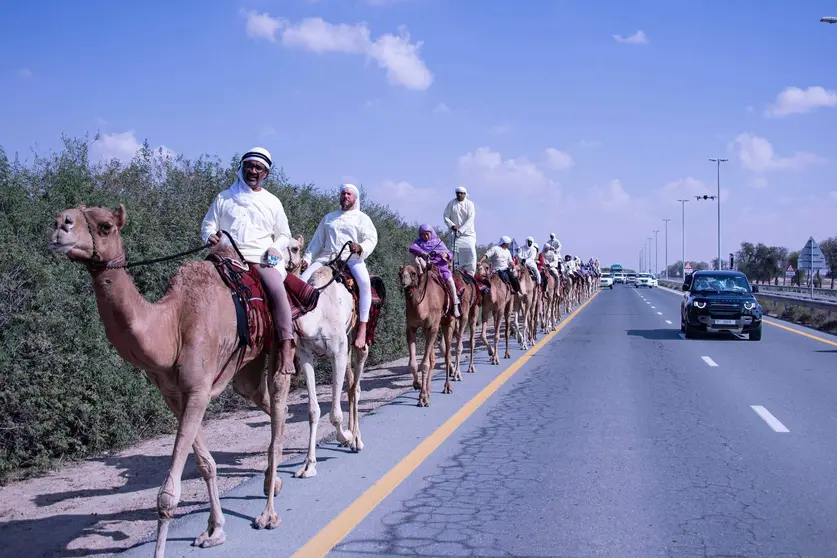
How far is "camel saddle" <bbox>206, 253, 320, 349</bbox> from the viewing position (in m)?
5.55

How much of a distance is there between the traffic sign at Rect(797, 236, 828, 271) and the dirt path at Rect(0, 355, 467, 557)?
32.2 meters

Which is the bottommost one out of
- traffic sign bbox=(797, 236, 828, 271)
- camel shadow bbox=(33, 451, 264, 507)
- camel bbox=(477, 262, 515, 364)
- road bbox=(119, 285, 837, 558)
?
camel shadow bbox=(33, 451, 264, 507)

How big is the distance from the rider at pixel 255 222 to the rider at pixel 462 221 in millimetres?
8546

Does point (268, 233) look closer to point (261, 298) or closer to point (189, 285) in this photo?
point (261, 298)

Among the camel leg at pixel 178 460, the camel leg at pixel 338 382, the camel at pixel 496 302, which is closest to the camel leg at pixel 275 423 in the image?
the camel leg at pixel 178 460

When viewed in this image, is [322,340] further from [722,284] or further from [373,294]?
[722,284]

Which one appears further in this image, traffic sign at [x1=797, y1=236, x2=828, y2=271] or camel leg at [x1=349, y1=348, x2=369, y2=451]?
traffic sign at [x1=797, y1=236, x2=828, y2=271]

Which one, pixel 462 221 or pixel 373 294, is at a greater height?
pixel 462 221

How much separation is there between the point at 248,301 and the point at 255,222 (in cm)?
93

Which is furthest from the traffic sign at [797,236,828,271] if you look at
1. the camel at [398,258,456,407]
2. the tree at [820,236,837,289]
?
the tree at [820,236,837,289]

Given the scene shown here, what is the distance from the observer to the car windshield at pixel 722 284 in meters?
22.9

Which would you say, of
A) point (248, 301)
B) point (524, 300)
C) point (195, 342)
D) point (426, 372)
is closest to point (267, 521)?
point (195, 342)

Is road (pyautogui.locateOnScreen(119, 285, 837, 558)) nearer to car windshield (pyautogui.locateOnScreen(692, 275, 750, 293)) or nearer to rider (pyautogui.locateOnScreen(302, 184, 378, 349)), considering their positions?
rider (pyautogui.locateOnScreen(302, 184, 378, 349))

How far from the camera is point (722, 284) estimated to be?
2345 centimetres
